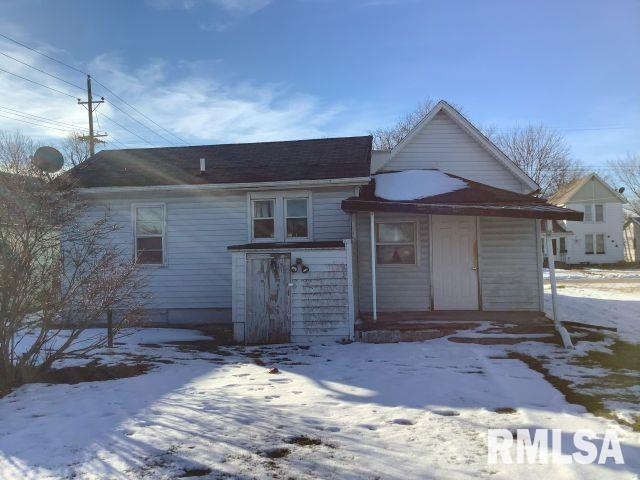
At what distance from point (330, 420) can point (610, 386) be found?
3.74 m

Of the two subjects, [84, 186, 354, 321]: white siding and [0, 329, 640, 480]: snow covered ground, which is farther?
[84, 186, 354, 321]: white siding

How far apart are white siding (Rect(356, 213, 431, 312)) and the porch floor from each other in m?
1.30

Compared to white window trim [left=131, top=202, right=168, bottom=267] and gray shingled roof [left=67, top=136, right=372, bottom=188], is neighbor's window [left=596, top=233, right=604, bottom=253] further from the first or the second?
white window trim [left=131, top=202, right=168, bottom=267]

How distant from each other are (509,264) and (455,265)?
1293mm

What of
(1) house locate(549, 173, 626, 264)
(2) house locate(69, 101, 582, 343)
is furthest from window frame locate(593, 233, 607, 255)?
(2) house locate(69, 101, 582, 343)

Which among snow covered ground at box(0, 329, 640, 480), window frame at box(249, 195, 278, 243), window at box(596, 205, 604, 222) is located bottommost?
snow covered ground at box(0, 329, 640, 480)

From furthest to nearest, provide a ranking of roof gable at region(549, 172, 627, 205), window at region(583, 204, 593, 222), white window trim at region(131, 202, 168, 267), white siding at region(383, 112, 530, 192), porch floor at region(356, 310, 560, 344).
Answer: window at region(583, 204, 593, 222) → roof gable at region(549, 172, 627, 205) → white siding at region(383, 112, 530, 192) → white window trim at region(131, 202, 168, 267) → porch floor at region(356, 310, 560, 344)

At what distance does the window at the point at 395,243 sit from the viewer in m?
11.3

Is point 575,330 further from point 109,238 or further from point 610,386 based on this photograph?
point 109,238

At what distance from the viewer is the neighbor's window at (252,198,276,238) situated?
11.3 metres

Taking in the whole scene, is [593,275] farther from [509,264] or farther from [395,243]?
[395,243]

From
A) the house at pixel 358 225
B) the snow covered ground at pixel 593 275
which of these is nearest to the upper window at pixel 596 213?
the snow covered ground at pixel 593 275

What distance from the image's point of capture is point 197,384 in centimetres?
623

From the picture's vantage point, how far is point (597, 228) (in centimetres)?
3866
